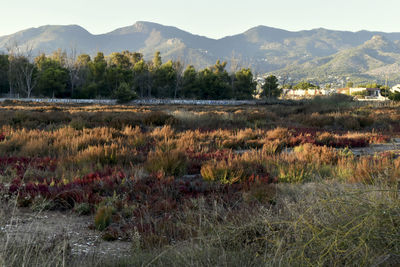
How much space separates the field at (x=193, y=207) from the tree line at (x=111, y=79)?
180 ft

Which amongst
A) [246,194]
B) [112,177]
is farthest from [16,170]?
[246,194]

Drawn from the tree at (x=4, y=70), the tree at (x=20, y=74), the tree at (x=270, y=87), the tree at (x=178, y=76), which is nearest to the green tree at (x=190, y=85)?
the tree at (x=178, y=76)

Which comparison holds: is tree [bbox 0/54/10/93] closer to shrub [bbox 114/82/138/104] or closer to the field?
shrub [bbox 114/82/138/104]

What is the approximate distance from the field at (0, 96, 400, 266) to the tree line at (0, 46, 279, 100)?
54.8 metres

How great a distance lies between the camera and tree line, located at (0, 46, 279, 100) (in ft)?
215

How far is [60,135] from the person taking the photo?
1222 centimetres

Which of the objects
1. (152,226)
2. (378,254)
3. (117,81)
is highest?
(117,81)

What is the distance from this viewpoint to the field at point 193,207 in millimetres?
3016

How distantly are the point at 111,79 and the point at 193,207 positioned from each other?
66.6 meters

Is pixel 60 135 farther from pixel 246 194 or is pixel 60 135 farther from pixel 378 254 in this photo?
pixel 378 254

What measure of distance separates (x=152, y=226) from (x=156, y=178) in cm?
226

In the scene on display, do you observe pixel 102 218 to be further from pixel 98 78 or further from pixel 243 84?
pixel 243 84

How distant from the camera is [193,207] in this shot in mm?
Answer: 5363

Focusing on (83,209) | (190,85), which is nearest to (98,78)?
(190,85)
